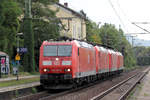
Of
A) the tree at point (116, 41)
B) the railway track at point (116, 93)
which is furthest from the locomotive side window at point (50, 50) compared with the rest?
the tree at point (116, 41)

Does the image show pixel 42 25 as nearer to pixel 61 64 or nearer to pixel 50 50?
pixel 50 50

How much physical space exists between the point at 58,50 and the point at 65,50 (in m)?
0.45

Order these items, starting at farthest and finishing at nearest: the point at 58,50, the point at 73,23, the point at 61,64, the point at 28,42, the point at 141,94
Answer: the point at 73,23 → the point at 28,42 → the point at 58,50 → the point at 61,64 → the point at 141,94

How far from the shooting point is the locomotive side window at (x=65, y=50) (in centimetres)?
1955

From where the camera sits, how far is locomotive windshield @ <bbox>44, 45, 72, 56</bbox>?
A: 19.6m

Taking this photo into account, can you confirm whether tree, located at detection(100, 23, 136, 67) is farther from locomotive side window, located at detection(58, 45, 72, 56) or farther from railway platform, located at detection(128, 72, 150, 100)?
locomotive side window, located at detection(58, 45, 72, 56)

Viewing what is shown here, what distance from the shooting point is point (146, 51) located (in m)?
150

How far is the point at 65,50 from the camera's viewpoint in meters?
19.7

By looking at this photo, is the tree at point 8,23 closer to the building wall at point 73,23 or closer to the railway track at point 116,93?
the railway track at point 116,93

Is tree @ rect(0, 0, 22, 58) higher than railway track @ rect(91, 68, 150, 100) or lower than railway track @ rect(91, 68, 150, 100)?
higher

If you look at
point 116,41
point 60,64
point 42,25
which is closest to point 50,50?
point 60,64

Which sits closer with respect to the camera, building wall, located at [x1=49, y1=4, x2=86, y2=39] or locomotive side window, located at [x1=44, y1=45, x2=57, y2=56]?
locomotive side window, located at [x1=44, y1=45, x2=57, y2=56]

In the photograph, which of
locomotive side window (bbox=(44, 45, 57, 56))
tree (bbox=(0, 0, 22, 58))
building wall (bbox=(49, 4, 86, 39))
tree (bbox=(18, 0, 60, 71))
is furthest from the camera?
building wall (bbox=(49, 4, 86, 39))

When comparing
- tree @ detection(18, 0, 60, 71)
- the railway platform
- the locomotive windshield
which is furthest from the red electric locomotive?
tree @ detection(18, 0, 60, 71)
